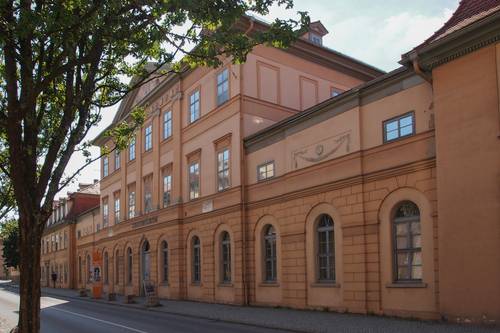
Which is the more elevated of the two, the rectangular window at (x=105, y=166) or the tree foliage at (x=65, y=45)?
the rectangular window at (x=105, y=166)

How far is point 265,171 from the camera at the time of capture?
24.6 meters

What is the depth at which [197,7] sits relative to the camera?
760cm

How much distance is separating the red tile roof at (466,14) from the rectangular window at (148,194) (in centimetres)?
2398

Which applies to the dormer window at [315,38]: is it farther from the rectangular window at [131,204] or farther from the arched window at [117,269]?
the arched window at [117,269]

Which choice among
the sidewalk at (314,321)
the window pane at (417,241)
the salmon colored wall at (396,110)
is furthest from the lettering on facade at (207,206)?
the window pane at (417,241)

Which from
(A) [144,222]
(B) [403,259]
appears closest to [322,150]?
(B) [403,259]

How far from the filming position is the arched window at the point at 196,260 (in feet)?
98.8

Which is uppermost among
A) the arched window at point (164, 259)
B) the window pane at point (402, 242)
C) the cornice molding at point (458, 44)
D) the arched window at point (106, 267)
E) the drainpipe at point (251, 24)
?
the drainpipe at point (251, 24)

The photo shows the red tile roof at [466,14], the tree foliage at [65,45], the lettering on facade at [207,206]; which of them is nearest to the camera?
the tree foliage at [65,45]

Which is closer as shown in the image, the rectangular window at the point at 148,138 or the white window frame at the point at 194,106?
the white window frame at the point at 194,106

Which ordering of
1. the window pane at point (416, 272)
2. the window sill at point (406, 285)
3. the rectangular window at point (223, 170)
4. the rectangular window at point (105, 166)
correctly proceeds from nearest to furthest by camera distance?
the window sill at point (406, 285)
the window pane at point (416, 272)
the rectangular window at point (223, 170)
the rectangular window at point (105, 166)

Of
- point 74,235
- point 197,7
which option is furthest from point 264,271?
point 74,235

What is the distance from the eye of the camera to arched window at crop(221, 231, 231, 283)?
27.0m

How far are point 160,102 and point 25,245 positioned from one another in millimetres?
28025
